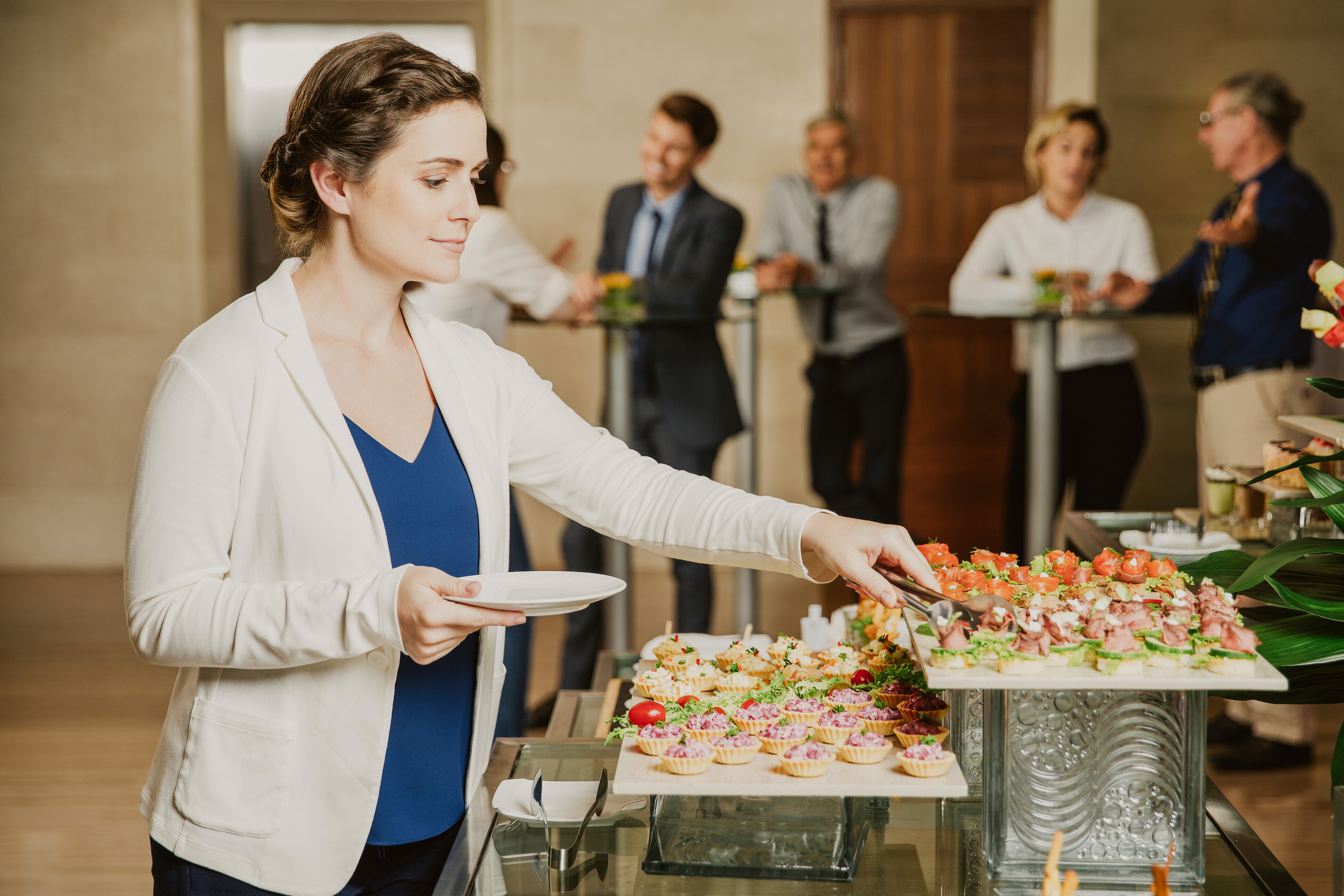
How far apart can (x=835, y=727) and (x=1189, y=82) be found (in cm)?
530

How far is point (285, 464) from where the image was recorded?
1.23m

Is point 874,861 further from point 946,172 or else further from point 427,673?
point 946,172

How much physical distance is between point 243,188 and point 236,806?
547 centimetres

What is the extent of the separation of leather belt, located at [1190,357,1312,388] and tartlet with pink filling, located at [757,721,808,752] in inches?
111

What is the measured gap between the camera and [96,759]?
11.3ft

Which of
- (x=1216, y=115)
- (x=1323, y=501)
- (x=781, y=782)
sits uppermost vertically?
(x=1216, y=115)

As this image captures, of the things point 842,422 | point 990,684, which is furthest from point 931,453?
point 990,684

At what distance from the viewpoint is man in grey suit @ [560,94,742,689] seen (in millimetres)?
3607

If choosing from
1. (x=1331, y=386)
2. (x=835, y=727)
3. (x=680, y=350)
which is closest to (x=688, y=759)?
(x=835, y=727)

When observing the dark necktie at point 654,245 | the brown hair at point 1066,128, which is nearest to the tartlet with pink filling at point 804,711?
the dark necktie at point 654,245

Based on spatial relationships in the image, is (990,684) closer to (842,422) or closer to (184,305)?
(842,422)

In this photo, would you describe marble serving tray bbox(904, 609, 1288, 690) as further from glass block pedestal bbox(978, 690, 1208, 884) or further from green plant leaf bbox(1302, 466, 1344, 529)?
green plant leaf bbox(1302, 466, 1344, 529)

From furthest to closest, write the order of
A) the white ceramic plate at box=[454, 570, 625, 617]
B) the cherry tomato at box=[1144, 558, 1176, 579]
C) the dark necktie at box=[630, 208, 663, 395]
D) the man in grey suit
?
the dark necktie at box=[630, 208, 663, 395] < the man in grey suit < the cherry tomato at box=[1144, 558, 1176, 579] < the white ceramic plate at box=[454, 570, 625, 617]

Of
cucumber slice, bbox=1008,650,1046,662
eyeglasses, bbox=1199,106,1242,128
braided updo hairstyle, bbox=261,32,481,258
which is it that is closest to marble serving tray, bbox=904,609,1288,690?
cucumber slice, bbox=1008,650,1046,662
